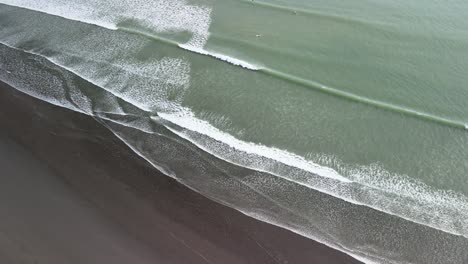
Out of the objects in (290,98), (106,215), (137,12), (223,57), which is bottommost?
(106,215)

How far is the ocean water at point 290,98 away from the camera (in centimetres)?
299

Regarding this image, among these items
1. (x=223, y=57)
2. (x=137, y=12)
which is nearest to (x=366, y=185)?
(x=223, y=57)

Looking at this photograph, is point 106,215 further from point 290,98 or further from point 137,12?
point 137,12

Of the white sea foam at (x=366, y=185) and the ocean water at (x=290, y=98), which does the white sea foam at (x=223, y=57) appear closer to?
the ocean water at (x=290, y=98)

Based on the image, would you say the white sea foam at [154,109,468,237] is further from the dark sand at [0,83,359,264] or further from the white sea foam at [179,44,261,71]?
the white sea foam at [179,44,261,71]

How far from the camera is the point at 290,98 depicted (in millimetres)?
3781

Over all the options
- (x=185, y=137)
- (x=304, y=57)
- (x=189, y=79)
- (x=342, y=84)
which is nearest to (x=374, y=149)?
(x=342, y=84)

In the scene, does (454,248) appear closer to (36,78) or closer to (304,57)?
(304,57)

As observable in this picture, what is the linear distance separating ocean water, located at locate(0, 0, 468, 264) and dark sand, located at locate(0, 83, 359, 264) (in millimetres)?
124

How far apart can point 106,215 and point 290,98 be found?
6.36 ft

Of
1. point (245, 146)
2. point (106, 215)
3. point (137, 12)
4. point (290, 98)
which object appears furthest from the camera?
point (137, 12)

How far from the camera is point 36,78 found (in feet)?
13.4

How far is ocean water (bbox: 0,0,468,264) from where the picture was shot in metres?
2.99

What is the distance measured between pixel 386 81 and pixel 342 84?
430 millimetres
